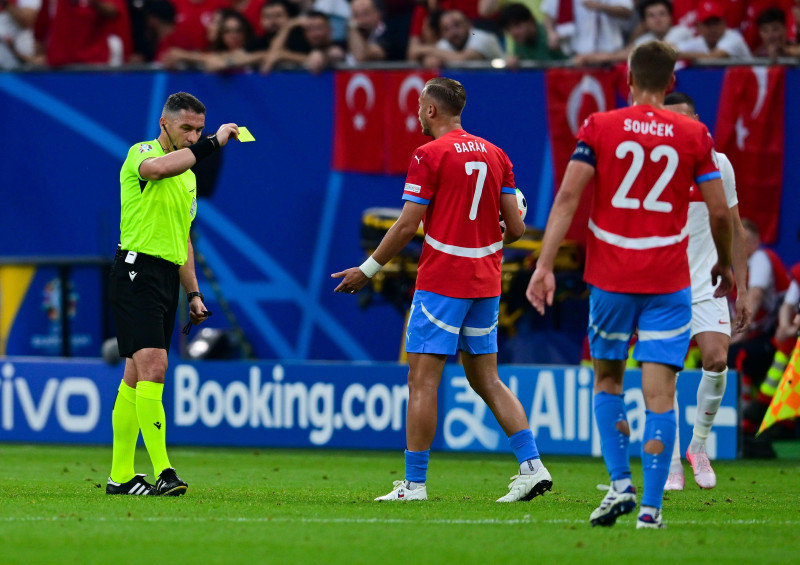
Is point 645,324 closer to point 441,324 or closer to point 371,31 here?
point 441,324

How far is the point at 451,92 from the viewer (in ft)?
23.7

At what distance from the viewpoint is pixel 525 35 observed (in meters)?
14.1

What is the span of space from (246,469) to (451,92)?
12.9 feet

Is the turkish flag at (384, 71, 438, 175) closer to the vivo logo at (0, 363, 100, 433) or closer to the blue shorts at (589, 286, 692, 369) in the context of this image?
the vivo logo at (0, 363, 100, 433)

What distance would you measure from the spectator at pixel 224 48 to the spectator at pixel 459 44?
1931 millimetres

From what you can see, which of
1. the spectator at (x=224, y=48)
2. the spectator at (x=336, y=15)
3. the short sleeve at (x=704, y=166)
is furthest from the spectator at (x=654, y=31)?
the short sleeve at (x=704, y=166)

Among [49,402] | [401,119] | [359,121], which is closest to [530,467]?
[49,402]

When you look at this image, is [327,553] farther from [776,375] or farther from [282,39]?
[282,39]

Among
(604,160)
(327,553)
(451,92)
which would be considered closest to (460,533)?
(327,553)

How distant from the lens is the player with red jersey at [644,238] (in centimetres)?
582

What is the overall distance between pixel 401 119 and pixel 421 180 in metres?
7.38

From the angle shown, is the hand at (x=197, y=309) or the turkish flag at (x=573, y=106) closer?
the hand at (x=197, y=309)

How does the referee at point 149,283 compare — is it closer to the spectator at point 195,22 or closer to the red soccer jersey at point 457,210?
the red soccer jersey at point 457,210

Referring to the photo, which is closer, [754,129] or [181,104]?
[181,104]
